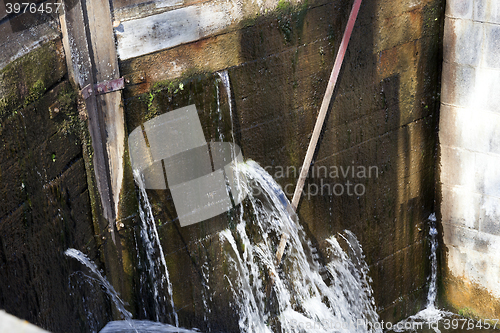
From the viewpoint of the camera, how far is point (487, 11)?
4.70 metres

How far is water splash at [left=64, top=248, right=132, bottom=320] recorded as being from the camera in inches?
143

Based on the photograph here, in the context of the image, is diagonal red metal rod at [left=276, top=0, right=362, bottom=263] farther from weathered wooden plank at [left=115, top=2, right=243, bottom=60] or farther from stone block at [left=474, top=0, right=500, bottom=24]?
stone block at [left=474, top=0, right=500, bottom=24]

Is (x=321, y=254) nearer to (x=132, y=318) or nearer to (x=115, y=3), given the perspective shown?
(x=132, y=318)

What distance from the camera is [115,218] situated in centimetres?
389

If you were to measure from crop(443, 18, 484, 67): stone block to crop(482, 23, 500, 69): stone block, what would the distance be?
0.05m

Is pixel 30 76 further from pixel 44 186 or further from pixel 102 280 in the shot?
pixel 102 280

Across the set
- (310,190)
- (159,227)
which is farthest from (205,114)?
(310,190)

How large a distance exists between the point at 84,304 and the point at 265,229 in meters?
1.72

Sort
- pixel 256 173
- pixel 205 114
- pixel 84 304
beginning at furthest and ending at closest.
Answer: pixel 256 173 < pixel 205 114 < pixel 84 304

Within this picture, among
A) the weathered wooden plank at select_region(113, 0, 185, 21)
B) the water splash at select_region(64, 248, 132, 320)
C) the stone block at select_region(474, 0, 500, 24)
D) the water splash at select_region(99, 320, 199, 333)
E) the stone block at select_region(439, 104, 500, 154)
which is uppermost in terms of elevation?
the weathered wooden plank at select_region(113, 0, 185, 21)

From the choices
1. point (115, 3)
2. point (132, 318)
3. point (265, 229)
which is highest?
point (115, 3)

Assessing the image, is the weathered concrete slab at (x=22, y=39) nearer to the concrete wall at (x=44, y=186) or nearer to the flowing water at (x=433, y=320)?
the concrete wall at (x=44, y=186)

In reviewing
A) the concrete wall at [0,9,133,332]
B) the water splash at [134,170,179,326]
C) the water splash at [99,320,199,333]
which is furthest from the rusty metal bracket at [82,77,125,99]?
the water splash at [99,320,199,333]

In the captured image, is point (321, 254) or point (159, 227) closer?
point (159, 227)
